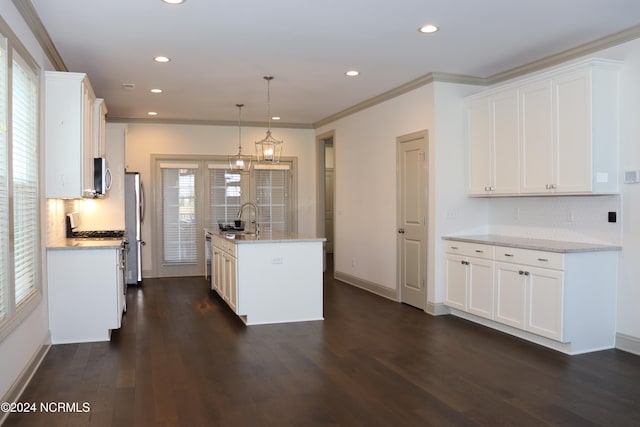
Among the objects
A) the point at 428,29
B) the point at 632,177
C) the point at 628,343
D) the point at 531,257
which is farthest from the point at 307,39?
the point at 628,343

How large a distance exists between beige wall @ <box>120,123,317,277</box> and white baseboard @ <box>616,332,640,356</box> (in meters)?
5.76

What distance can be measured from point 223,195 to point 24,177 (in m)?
5.30

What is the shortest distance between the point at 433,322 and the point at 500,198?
62.9 inches

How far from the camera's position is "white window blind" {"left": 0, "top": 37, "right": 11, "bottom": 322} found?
124 inches

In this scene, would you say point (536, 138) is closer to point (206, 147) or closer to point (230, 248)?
point (230, 248)

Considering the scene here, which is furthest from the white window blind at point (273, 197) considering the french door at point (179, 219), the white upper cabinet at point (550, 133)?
the white upper cabinet at point (550, 133)

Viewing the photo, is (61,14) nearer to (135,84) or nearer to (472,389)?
(135,84)

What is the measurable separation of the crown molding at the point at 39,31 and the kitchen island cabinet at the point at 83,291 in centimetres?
175

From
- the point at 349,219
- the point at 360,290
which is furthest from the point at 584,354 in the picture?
the point at 349,219

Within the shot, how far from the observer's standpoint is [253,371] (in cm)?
394

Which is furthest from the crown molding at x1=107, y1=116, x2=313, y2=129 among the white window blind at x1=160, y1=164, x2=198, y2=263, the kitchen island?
the kitchen island

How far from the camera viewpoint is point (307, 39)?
15.1 ft

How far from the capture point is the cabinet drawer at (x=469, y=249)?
514 centimetres

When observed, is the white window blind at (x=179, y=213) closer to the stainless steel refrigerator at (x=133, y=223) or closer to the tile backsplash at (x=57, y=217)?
the stainless steel refrigerator at (x=133, y=223)
